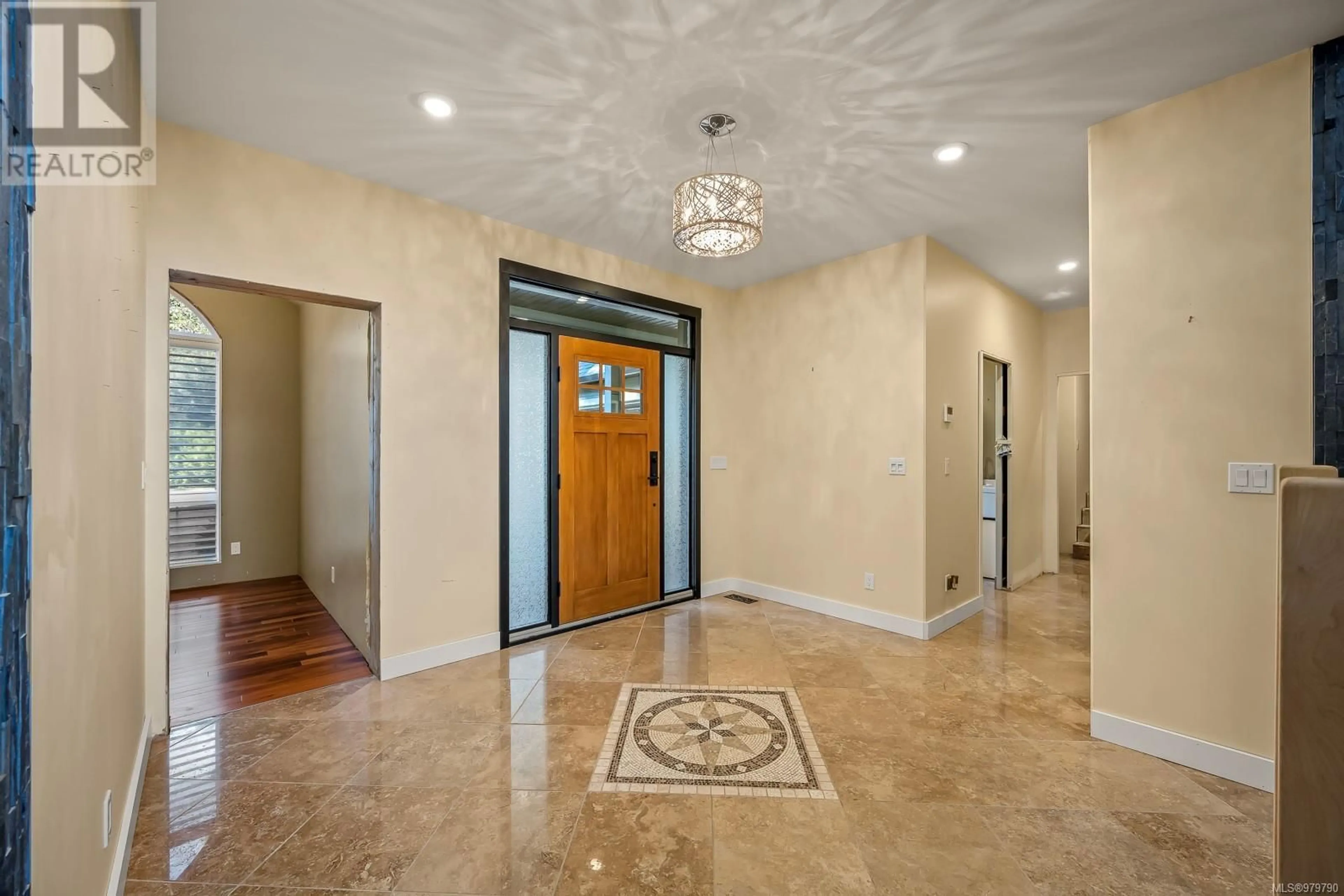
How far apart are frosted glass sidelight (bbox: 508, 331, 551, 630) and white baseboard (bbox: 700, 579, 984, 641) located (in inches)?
61.1

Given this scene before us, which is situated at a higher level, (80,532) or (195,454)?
(195,454)

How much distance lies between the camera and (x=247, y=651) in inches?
134

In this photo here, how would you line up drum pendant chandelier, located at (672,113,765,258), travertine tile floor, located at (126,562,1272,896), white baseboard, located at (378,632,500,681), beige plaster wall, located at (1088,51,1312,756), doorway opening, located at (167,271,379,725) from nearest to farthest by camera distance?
travertine tile floor, located at (126,562,1272,896)
beige plaster wall, located at (1088,51,1312,756)
drum pendant chandelier, located at (672,113,765,258)
white baseboard, located at (378,632,500,681)
doorway opening, located at (167,271,379,725)

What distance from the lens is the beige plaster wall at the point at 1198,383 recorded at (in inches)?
79.4

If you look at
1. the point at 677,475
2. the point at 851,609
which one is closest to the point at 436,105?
the point at 677,475

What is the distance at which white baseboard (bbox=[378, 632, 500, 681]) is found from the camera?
2973 millimetres

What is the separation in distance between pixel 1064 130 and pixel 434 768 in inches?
153

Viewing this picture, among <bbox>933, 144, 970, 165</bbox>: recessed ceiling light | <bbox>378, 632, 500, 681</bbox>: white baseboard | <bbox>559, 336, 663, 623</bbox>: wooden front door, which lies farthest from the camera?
<bbox>559, 336, 663, 623</bbox>: wooden front door

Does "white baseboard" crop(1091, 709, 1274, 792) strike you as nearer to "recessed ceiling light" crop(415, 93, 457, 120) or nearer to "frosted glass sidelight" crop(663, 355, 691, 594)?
"frosted glass sidelight" crop(663, 355, 691, 594)

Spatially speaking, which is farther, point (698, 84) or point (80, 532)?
point (698, 84)

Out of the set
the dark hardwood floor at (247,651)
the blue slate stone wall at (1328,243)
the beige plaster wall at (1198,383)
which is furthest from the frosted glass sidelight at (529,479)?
the blue slate stone wall at (1328,243)

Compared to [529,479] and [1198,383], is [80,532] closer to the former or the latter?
[529,479]

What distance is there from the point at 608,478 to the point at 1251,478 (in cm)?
346

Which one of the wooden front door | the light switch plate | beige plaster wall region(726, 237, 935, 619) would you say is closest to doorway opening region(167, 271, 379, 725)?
the wooden front door
